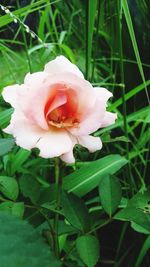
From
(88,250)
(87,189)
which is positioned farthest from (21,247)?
(87,189)

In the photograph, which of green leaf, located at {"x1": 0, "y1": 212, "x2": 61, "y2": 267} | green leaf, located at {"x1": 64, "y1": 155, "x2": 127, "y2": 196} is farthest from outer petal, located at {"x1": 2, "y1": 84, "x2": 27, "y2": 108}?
green leaf, located at {"x1": 64, "y1": 155, "x2": 127, "y2": 196}

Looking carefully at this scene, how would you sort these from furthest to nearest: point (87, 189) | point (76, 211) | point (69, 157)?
point (87, 189)
point (76, 211)
point (69, 157)

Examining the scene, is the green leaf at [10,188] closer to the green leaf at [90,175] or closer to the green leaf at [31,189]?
the green leaf at [31,189]

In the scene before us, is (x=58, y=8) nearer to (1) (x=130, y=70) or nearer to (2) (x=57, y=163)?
(1) (x=130, y=70)

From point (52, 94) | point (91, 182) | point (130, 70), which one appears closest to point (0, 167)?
point (91, 182)

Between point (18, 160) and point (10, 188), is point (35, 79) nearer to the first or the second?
point (10, 188)

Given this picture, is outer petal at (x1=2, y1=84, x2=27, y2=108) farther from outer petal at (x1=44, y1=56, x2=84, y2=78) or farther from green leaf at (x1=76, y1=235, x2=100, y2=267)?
green leaf at (x1=76, y1=235, x2=100, y2=267)

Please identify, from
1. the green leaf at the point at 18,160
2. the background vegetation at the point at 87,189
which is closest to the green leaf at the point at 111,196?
the background vegetation at the point at 87,189

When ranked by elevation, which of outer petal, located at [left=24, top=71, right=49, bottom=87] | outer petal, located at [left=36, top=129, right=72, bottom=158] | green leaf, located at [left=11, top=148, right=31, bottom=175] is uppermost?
outer petal, located at [left=24, top=71, right=49, bottom=87]
